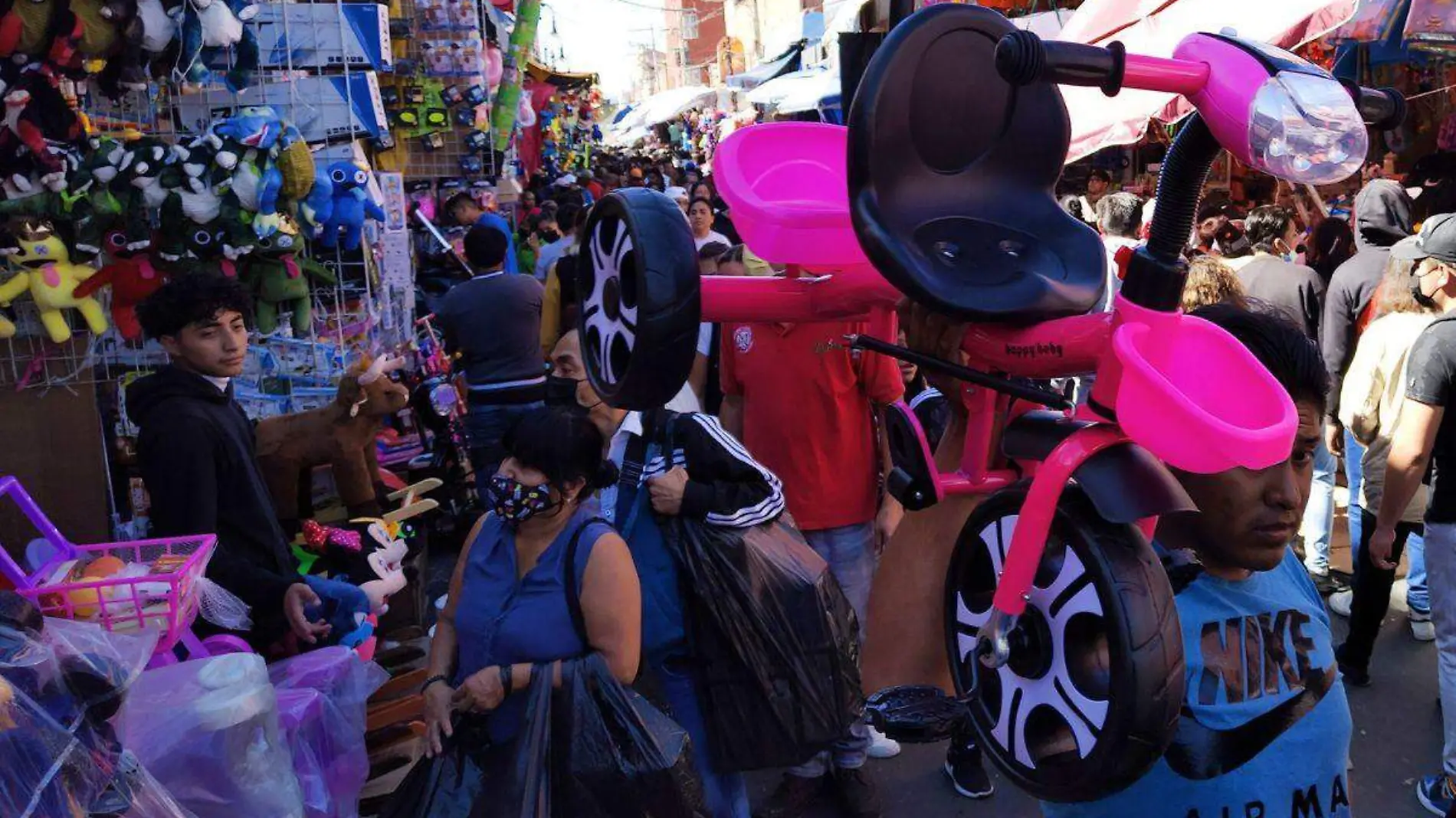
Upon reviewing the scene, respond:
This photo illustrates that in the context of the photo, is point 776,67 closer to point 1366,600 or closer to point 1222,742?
point 1366,600

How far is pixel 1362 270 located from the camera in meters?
4.94

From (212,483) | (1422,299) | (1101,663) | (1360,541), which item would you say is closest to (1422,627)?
(1360,541)

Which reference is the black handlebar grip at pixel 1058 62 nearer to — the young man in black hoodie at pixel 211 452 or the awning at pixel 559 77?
the young man in black hoodie at pixel 211 452

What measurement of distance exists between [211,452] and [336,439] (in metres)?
1.47

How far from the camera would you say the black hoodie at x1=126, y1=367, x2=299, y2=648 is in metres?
2.92

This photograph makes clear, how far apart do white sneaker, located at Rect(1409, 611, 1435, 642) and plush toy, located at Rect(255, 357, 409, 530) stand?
458 cm

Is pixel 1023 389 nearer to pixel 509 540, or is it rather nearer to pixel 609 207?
pixel 609 207

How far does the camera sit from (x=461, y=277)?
827 centimetres

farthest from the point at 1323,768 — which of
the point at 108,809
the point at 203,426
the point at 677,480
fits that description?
the point at 203,426

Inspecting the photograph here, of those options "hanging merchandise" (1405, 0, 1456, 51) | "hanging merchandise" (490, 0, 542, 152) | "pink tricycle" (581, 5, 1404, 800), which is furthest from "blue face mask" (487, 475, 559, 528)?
"hanging merchandise" (490, 0, 542, 152)

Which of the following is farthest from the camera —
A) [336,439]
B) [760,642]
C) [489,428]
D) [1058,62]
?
[489,428]

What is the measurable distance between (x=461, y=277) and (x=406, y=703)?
16.4 ft

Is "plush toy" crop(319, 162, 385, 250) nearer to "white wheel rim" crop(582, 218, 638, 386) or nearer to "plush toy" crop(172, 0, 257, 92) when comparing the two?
"plush toy" crop(172, 0, 257, 92)

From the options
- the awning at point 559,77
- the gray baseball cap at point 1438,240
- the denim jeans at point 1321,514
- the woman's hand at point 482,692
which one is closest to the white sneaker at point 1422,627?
the denim jeans at point 1321,514
